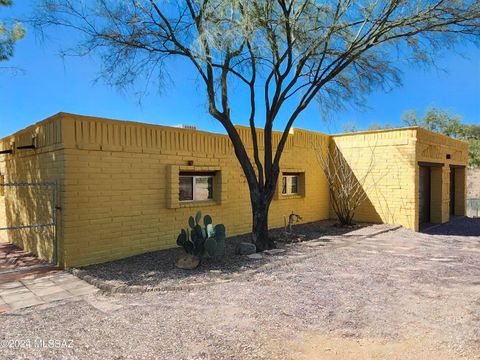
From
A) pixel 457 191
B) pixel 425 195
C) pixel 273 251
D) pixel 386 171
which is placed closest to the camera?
pixel 273 251

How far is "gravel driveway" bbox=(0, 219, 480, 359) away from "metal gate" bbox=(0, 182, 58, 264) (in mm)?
2348

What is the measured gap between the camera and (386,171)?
11.1 metres

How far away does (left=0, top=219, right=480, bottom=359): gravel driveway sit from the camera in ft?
10.2

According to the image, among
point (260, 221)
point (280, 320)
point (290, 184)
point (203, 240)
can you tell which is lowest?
point (280, 320)

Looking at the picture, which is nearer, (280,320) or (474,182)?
(280,320)

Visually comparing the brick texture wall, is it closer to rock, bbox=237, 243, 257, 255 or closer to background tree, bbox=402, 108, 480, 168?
background tree, bbox=402, 108, 480, 168

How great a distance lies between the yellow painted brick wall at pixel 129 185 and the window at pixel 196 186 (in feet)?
1.04

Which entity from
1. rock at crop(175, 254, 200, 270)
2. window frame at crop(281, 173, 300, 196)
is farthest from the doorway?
rock at crop(175, 254, 200, 270)

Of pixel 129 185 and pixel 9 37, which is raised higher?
pixel 9 37

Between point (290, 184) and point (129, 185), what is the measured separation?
618cm

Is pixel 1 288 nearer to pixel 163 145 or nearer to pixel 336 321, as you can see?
pixel 163 145

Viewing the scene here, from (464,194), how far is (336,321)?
14749 millimetres

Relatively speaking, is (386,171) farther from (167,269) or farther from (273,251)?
(167,269)

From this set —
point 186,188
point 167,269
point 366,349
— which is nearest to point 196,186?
point 186,188
